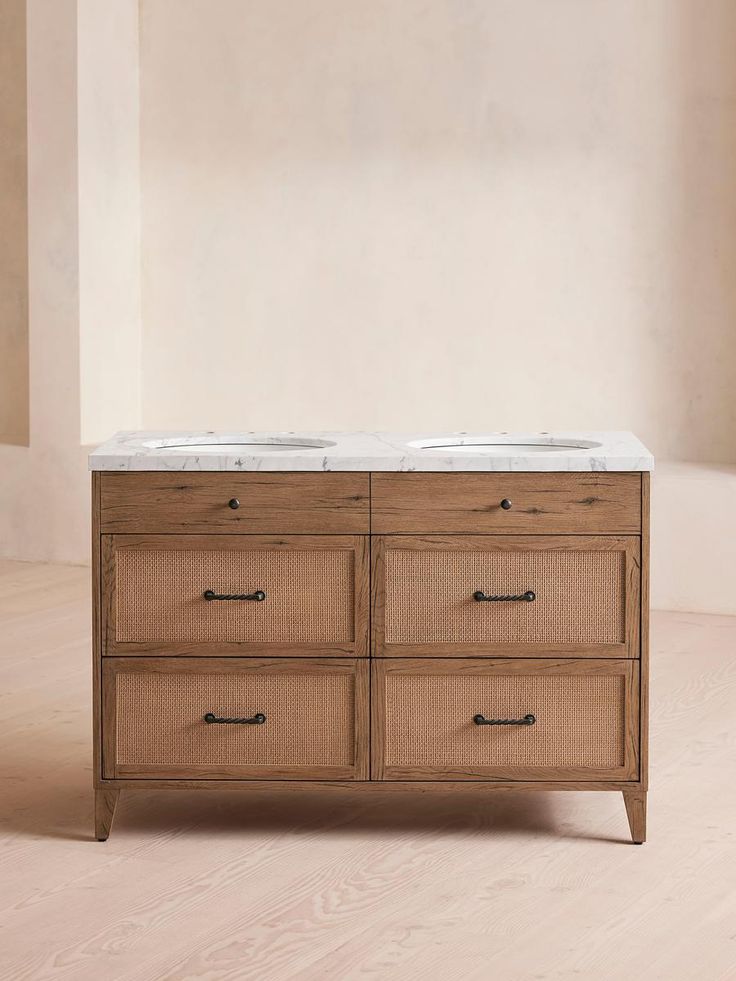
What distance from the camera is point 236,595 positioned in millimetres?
2580

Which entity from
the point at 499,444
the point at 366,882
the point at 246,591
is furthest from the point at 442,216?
the point at 366,882

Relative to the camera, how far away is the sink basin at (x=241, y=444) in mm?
2814

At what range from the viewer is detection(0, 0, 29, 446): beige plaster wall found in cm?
606

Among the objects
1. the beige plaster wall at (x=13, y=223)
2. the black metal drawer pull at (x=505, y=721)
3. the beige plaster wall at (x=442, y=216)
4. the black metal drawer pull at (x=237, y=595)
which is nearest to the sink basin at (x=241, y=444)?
the black metal drawer pull at (x=237, y=595)

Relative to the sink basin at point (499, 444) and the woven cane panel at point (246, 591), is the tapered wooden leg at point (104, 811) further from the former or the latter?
the sink basin at point (499, 444)

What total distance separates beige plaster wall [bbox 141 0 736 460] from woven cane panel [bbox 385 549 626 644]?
291 centimetres

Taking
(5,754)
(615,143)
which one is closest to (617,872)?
(5,754)

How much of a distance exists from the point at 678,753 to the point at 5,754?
1.57 metres

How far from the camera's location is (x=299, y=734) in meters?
2.61

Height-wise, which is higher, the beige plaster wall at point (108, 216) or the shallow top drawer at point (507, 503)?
the beige plaster wall at point (108, 216)

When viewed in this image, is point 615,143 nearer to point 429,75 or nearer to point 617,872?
point 429,75

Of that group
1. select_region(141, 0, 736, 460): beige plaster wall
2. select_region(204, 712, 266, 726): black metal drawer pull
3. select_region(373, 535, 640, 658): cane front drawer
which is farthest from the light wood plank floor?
select_region(141, 0, 736, 460): beige plaster wall

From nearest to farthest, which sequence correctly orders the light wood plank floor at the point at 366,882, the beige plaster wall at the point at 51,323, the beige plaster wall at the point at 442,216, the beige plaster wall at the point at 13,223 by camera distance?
the light wood plank floor at the point at 366,882 → the beige plaster wall at the point at 442,216 → the beige plaster wall at the point at 51,323 → the beige plaster wall at the point at 13,223

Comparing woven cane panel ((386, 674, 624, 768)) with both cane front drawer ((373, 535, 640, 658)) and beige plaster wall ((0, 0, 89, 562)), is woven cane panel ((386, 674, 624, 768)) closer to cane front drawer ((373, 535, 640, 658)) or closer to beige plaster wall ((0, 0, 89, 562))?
cane front drawer ((373, 535, 640, 658))
